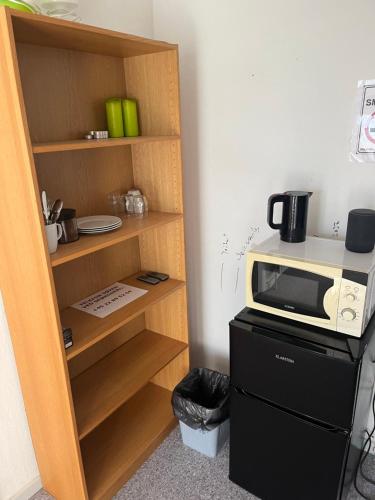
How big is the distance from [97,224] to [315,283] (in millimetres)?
905

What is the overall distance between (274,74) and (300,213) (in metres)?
0.67

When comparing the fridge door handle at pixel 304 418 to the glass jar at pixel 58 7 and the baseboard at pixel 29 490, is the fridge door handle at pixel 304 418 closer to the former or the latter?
the baseboard at pixel 29 490

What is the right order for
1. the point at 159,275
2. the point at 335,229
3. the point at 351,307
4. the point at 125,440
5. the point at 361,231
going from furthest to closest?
the point at 159,275 < the point at 125,440 < the point at 335,229 < the point at 361,231 < the point at 351,307

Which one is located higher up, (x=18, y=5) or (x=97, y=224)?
(x=18, y=5)

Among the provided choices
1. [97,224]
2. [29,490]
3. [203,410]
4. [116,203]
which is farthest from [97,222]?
[29,490]

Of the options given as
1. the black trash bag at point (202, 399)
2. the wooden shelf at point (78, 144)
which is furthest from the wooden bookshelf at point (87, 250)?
the black trash bag at point (202, 399)

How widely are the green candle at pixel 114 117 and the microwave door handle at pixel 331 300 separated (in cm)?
113

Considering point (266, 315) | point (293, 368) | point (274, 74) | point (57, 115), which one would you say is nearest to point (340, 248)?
point (266, 315)

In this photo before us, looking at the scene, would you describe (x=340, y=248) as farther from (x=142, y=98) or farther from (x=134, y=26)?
(x=134, y=26)

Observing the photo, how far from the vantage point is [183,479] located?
1.80 metres

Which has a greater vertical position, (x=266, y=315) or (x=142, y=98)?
(x=142, y=98)

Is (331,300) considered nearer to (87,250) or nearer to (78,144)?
(87,250)

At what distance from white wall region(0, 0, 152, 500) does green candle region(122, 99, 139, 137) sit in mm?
372

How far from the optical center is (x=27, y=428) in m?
1.67
